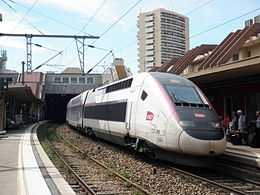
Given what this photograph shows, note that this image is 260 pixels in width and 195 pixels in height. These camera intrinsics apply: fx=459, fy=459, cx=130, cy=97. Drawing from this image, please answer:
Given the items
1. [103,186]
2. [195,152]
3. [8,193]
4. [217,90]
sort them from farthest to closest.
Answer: [217,90] → [195,152] → [103,186] → [8,193]

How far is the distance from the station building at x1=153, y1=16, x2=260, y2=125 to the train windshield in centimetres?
214

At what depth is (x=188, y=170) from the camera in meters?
13.5

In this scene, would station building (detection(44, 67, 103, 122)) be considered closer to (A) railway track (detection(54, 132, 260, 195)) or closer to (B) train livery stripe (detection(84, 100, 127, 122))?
(B) train livery stripe (detection(84, 100, 127, 122))

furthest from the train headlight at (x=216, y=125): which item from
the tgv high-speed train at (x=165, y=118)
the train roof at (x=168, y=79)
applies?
the train roof at (x=168, y=79)

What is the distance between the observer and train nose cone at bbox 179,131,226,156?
39.7 ft

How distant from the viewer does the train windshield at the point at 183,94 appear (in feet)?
44.8

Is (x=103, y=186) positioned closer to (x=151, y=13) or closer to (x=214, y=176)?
(x=214, y=176)

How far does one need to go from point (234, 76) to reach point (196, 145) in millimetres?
7640

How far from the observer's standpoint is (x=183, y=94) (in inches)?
552

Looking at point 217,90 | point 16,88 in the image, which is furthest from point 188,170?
point 16,88

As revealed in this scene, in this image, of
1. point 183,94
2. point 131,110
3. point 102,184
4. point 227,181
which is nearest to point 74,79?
point 131,110

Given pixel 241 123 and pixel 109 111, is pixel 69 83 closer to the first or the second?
pixel 109 111

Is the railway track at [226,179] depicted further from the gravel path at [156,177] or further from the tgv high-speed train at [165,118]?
the tgv high-speed train at [165,118]

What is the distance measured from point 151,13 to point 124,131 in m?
41.6
